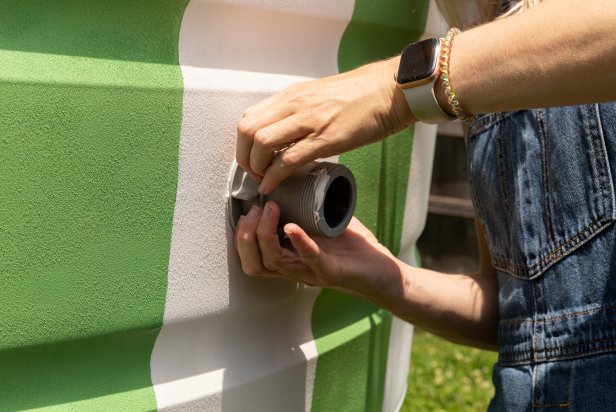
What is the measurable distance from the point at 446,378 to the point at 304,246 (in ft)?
9.50

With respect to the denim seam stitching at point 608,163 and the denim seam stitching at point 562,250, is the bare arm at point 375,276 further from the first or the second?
the denim seam stitching at point 608,163

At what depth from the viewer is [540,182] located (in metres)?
1.40

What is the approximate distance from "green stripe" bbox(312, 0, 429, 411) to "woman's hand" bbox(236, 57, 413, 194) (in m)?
0.23

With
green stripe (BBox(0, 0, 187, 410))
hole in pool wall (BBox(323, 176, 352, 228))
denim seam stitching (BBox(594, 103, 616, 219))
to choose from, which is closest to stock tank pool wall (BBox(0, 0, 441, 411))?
green stripe (BBox(0, 0, 187, 410))

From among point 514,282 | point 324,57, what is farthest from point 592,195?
point 324,57

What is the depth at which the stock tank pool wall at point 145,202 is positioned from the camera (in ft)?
3.49

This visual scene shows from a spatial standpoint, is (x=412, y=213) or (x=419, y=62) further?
(x=412, y=213)

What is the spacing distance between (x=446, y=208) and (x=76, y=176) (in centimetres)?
379

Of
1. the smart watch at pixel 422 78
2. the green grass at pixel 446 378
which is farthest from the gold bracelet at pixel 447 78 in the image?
the green grass at pixel 446 378

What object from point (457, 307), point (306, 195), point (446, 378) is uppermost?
point (306, 195)

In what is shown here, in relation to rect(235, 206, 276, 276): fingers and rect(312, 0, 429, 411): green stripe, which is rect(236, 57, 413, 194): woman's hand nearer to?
rect(235, 206, 276, 276): fingers

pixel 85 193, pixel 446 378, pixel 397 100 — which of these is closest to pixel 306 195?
pixel 397 100

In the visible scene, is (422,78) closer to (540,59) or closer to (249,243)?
(540,59)

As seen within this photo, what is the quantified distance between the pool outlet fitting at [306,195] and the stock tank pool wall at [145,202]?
0.10ft
